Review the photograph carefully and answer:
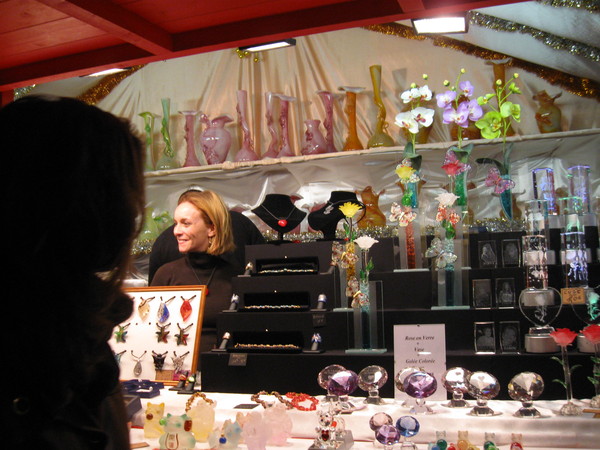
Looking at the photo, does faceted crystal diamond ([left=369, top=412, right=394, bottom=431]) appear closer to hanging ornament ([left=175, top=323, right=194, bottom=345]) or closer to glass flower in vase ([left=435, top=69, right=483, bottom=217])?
hanging ornament ([left=175, top=323, right=194, bottom=345])

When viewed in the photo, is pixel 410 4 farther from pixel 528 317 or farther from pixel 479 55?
pixel 479 55

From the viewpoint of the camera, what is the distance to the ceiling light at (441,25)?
3422mm

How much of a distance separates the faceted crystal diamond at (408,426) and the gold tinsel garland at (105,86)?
5.20 metres

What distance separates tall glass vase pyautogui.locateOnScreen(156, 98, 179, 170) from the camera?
606 centimetres

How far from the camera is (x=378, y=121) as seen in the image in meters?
5.40

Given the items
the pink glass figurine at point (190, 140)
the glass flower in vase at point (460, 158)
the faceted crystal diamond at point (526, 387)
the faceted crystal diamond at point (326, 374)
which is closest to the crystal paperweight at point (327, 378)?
the faceted crystal diamond at point (326, 374)

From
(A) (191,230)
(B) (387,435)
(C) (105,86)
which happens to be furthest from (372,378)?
(C) (105,86)

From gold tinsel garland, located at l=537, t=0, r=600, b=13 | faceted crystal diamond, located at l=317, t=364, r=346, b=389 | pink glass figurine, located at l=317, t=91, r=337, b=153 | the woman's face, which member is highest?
gold tinsel garland, located at l=537, t=0, r=600, b=13

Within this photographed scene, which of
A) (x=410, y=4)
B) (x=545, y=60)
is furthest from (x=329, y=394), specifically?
(x=545, y=60)

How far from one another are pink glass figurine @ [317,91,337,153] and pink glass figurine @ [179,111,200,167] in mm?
1168

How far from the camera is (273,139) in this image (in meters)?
5.75

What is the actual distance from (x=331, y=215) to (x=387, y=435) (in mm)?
1299

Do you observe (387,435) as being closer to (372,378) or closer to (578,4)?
(372,378)

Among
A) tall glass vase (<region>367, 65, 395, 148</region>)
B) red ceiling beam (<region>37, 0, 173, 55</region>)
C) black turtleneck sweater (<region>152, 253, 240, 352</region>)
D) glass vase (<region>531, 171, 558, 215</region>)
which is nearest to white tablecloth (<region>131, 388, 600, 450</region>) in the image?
black turtleneck sweater (<region>152, 253, 240, 352</region>)
